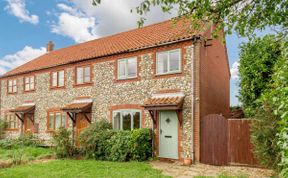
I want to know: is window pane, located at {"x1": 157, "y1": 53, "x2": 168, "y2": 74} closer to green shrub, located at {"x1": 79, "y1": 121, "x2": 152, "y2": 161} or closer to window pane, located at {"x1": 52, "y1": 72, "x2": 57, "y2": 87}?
green shrub, located at {"x1": 79, "y1": 121, "x2": 152, "y2": 161}

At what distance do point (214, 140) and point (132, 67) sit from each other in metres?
6.38

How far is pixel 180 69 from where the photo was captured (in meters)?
13.0

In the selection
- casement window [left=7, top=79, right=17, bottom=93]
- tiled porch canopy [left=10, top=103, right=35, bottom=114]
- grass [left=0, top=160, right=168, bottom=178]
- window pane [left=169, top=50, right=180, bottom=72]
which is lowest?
grass [left=0, top=160, right=168, bottom=178]

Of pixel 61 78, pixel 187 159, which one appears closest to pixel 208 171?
pixel 187 159

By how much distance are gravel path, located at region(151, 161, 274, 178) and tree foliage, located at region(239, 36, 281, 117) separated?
10.1 feet

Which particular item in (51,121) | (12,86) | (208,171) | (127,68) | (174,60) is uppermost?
(174,60)

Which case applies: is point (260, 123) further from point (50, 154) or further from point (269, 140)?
point (50, 154)

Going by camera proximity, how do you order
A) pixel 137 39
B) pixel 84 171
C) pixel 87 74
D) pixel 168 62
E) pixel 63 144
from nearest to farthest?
pixel 84 171, pixel 168 62, pixel 63 144, pixel 137 39, pixel 87 74

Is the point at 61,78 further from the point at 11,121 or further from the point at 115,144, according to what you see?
the point at 115,144

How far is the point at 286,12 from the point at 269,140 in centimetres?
426

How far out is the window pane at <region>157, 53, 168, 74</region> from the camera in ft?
45.1

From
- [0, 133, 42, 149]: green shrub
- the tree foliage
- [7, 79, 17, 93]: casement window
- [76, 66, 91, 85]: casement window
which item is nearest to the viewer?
the tree foliage

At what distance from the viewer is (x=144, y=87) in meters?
14.3

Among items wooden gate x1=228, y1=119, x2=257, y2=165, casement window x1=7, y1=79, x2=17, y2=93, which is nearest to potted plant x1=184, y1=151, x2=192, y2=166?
wooden gate x1=228, y1=119, x2=257, y2=165
